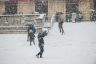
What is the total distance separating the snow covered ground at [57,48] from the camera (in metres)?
23.5

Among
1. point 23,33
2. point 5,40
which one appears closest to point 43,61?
point 5,40

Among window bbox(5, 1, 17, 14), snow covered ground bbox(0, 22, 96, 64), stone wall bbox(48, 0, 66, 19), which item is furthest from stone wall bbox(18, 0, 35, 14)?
snow covered ground bbox(0, 22, 96, 64)

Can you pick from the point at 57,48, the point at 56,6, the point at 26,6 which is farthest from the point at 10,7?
the point at 57,48

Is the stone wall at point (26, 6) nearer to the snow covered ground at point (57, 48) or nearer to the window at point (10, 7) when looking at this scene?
the window at point (10, 7)

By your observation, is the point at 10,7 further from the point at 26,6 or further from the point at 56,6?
the point at 56,6

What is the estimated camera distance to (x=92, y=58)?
2369 cm

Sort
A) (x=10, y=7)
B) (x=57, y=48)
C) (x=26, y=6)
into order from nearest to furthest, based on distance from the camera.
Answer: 1. (x=57, y=48)
2. (x=26, y=6)
3. (x=10, y=7)

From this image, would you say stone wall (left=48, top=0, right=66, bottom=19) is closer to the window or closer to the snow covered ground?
the window

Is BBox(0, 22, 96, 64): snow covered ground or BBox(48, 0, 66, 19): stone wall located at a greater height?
BBox(48, 0, 66, 19): stone wall

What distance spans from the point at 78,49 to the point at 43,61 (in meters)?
4.54

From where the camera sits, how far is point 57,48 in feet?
91.3

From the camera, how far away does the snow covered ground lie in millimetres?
23484

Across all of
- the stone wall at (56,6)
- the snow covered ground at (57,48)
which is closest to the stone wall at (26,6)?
the stone wall at (56,6)

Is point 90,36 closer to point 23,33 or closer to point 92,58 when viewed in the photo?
point 23,33
